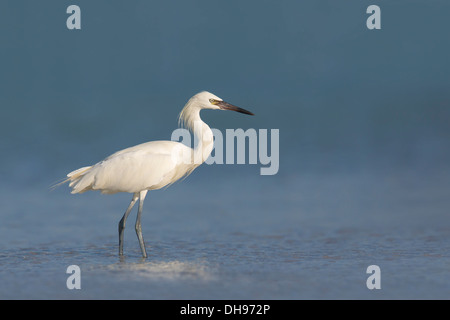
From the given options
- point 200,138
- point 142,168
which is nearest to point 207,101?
point 200,138

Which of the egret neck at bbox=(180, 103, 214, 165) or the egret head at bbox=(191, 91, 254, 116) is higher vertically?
the egret head at bbox=(191, 91, 254, 116)

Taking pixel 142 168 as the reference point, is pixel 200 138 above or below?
above

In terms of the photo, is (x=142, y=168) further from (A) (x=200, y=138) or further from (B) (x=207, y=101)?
(B) (x=207, y=101)

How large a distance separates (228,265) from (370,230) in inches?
123

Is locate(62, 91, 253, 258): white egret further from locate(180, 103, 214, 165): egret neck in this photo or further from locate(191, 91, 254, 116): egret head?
locate(191, 91, 254, 116): egret head

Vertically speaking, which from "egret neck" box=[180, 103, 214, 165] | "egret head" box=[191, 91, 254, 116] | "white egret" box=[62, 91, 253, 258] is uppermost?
"egret head" box=[191, 91, 254, 116]

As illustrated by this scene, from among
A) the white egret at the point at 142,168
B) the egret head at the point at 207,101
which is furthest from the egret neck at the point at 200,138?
the egret head at the point at 207,101

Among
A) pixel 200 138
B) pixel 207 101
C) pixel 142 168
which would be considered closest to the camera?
pixel 142 168

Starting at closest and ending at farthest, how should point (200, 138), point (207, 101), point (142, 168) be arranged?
point (142, 168) → point (200, 138) → point (207, 101)

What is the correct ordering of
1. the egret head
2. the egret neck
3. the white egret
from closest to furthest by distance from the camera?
the white egret, the egret neck, the egret head

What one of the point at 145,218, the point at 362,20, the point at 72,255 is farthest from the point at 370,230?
the point at 362,20

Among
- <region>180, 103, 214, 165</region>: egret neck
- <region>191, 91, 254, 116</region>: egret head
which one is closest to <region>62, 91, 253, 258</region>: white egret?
<region>180, 103, 214, 165</region>: egret neck

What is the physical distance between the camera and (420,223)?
35.2ft

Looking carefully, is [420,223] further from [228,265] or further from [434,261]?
[228,265]
